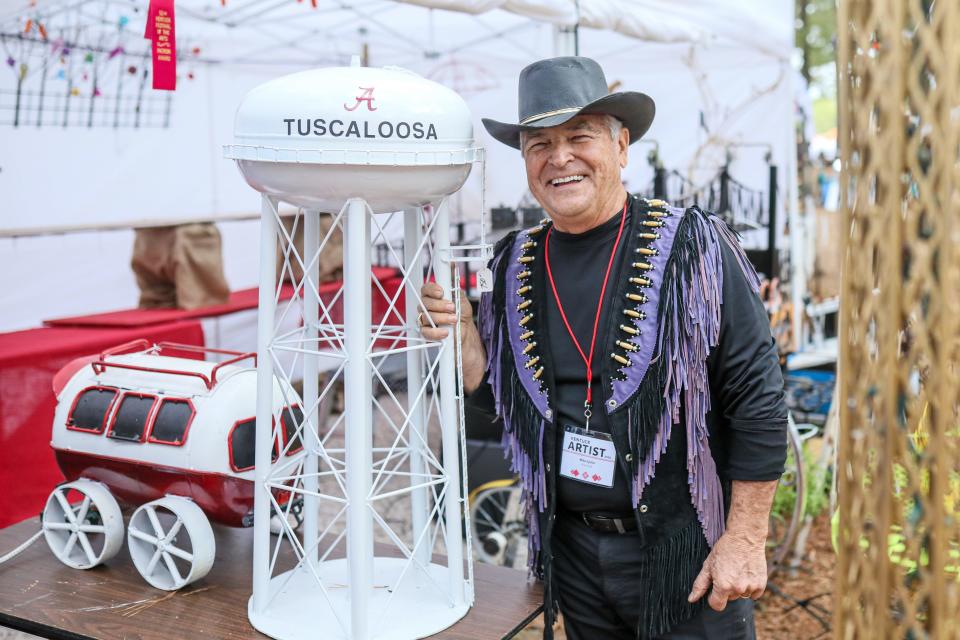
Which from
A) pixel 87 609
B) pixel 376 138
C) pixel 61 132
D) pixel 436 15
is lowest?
pixel 87 609

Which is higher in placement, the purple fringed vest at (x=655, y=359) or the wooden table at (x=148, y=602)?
the purple fringed vest at (x=655, y=359)

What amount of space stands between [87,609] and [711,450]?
1.75 meters

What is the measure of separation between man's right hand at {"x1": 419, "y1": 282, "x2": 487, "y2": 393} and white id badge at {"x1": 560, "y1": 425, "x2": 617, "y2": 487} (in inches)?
14.0

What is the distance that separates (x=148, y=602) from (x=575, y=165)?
1.68m

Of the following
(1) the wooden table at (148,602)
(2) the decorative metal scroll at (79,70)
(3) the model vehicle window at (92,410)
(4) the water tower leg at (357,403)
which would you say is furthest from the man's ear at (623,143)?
(2) the decorative metal scroll at (79,70)

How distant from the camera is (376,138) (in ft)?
7.04

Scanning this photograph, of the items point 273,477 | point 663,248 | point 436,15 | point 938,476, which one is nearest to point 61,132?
point 436,15

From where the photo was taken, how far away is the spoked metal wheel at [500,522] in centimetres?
444

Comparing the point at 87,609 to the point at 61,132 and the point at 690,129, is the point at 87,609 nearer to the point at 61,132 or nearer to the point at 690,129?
the point at 61,132

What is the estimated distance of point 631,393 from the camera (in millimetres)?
2338

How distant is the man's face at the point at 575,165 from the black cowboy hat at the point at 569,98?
4cm

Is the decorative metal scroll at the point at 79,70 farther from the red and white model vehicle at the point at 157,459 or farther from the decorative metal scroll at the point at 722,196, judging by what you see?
the decorative metal scroll at the point at 722,196

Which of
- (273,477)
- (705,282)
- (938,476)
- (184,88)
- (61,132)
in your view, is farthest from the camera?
(184,88)

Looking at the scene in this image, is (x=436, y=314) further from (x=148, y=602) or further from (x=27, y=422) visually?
(x=27, y=422)
